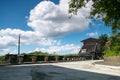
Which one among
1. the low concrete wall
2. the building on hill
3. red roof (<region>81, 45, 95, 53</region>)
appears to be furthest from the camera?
red roof (<region>81, 45, 95, 53</region>)

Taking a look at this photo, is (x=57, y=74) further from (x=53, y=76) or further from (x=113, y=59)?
(x=113, y=59)

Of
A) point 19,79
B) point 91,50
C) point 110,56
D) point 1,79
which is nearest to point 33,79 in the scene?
point 19,79

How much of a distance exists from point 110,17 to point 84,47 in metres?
74.7

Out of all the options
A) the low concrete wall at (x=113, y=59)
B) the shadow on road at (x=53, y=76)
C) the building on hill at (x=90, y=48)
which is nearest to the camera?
the shadow on road at (x=53, y=76)

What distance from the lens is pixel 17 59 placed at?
47.9m

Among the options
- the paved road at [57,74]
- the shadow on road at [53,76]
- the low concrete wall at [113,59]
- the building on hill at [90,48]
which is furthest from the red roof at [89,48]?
the shadow on road at [53,76]

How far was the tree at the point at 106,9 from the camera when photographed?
1603cm

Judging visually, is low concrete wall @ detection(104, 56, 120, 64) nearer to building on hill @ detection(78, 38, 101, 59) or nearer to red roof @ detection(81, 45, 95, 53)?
building on hill @ detection(78, 38, 101, 59)

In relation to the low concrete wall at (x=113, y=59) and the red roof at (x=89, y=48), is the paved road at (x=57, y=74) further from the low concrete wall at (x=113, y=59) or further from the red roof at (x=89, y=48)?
the red roof at (x=89, y=48)

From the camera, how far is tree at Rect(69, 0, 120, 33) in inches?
631

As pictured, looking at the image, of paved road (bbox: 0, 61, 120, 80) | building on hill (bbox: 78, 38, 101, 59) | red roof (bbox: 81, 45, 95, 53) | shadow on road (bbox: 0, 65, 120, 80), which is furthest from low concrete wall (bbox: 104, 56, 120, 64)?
red roof (bbox: 81, 45, 95, 53)

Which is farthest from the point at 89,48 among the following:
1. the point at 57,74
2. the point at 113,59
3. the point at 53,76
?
the point at 53,76

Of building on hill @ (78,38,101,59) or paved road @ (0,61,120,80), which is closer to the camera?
paved road @ (0,61,120,80)

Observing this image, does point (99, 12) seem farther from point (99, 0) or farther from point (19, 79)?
point (19, 79)
